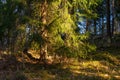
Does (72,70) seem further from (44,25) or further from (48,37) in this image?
(44,25)

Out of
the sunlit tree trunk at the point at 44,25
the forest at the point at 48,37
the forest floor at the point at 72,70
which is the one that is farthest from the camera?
the sunlit tree trunk at the point at 44,25

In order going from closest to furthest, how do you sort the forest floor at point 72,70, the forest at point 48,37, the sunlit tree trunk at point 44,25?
1. the forest floor at point 72,70
2. the forest at point 48,37
3. the sunlit tree trunk at point 44,25

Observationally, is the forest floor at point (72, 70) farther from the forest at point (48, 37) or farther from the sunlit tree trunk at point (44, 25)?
the sunlit tree trunk at point (44, 25)

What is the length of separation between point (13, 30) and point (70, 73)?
13.9ft

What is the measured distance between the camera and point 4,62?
18.2 meters

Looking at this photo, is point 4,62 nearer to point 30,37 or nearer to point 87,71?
point 30,37

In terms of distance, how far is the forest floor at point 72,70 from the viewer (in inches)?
597

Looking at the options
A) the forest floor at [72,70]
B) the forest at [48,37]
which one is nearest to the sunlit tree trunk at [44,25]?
the forest at [48,37]

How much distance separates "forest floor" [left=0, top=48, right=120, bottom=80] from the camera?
1517cm

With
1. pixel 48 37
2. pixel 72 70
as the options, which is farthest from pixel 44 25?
pixel 72 70

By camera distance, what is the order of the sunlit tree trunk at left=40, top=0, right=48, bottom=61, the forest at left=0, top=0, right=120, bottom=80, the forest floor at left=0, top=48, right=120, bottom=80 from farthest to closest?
the sunlit tree trunk at left=40, top=0, right=48, bottom=61
the forest at left=0, top=0, right=120, bottom=80
the forest floor at left=0, top=48, right=120, bottom=80

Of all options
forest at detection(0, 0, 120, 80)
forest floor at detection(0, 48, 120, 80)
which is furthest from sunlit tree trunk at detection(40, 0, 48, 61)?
forest floor at detection(0, 48, 120, 80)

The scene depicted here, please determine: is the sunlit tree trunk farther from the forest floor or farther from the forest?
the forest floor

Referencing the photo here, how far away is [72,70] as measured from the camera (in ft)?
54.9
